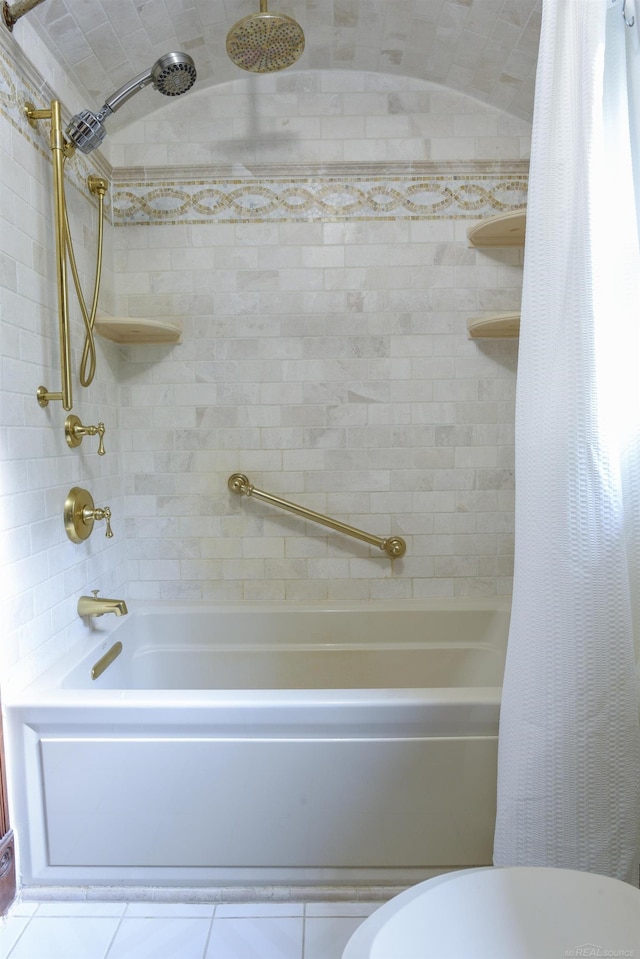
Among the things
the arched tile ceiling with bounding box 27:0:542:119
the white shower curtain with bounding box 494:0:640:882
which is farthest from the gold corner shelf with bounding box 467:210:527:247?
the white shower curtain with bounding box 494:0:640:882

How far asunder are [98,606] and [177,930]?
940 mm

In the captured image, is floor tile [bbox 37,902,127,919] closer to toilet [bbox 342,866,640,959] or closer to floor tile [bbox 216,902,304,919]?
floor tile [bbox 216,902,304,919]

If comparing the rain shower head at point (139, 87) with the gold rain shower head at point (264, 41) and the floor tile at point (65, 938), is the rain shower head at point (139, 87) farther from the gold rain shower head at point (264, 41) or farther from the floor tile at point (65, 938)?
the floor tile at point (65, 938)

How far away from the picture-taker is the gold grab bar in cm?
240

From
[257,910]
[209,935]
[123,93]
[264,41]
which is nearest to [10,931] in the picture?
[209,935]

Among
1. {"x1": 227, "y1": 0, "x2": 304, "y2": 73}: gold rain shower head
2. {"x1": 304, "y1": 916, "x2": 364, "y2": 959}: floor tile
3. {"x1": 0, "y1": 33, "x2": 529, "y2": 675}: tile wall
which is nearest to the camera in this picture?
{"x1": 304, "y1": 916, "x2": 364, "y2": 959}: floor tile

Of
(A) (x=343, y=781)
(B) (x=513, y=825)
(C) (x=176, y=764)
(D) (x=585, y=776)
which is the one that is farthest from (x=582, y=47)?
(C) (x=176, y=764)

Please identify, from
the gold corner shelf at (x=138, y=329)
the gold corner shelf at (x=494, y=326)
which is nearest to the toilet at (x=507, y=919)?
the gold corner shelf at (x=494, y=326)

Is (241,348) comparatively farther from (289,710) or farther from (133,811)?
(133,811)

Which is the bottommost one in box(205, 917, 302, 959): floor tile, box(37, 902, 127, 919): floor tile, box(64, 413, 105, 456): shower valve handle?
box(37, 902, 127, 919): floor tile

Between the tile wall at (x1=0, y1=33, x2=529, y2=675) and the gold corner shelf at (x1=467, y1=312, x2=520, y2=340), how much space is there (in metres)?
0.04

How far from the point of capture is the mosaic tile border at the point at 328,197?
7.85 feet

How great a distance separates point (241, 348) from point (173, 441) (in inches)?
17.9

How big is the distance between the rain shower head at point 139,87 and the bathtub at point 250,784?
156cm
